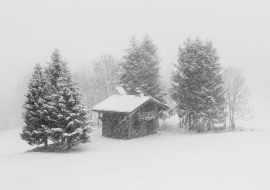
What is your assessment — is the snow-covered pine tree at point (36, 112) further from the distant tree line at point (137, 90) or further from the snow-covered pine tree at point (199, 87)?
the snow-covered pine tree at point (199, 87)

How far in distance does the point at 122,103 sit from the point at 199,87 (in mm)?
10717

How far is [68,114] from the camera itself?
1129 inches

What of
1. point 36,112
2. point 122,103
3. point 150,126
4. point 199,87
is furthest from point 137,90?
point 36,112

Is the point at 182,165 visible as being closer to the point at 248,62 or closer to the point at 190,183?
the point at 190,183

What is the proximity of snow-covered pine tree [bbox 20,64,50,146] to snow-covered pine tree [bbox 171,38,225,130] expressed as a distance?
59.6 ft

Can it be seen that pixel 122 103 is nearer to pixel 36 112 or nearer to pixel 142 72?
pixel 142 72

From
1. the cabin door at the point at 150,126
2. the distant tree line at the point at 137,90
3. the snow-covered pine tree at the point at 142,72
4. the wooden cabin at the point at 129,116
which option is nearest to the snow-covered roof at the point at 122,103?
the wooden cabin at the point at 129,116

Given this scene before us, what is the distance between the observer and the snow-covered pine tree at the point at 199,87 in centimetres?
3809

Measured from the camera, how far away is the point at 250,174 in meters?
13.9

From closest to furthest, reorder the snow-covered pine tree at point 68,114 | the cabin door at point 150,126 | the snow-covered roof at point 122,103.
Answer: the snow-covered pine tree at point 68,114 → the snow-covered roof at point 122,103 → the cabin door at point 150,126

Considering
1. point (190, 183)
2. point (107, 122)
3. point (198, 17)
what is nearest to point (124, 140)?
point (107, 122)

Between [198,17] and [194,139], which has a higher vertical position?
[198,17]

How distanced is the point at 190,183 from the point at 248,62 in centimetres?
9797

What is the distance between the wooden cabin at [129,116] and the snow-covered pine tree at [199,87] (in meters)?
3.56
